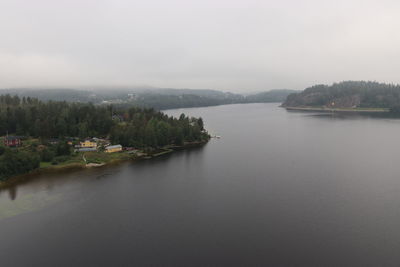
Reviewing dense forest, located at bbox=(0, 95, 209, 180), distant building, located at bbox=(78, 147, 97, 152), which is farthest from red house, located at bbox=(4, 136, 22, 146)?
distant building, located at bbox=(78, 147, 97, 152)

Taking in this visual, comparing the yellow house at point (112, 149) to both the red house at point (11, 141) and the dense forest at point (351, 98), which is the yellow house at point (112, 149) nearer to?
the red house at point (11, 141)

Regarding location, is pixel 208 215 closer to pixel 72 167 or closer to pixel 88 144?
pixel 72 167

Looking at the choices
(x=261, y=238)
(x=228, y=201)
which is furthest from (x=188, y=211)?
(x=261, y=238)

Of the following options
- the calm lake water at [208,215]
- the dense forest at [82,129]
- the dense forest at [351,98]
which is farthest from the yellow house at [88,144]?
the dense forest at [351,98]

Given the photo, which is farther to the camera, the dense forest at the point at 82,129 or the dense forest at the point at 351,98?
the dense forest at the point at 351,98

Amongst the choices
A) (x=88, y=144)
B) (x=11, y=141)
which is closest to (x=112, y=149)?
(x=88, y=144)

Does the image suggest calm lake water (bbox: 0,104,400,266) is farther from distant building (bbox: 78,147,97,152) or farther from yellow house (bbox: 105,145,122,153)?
distant building (bbox: 78,147,97,152)

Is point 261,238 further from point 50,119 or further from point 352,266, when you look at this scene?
point 50,119
